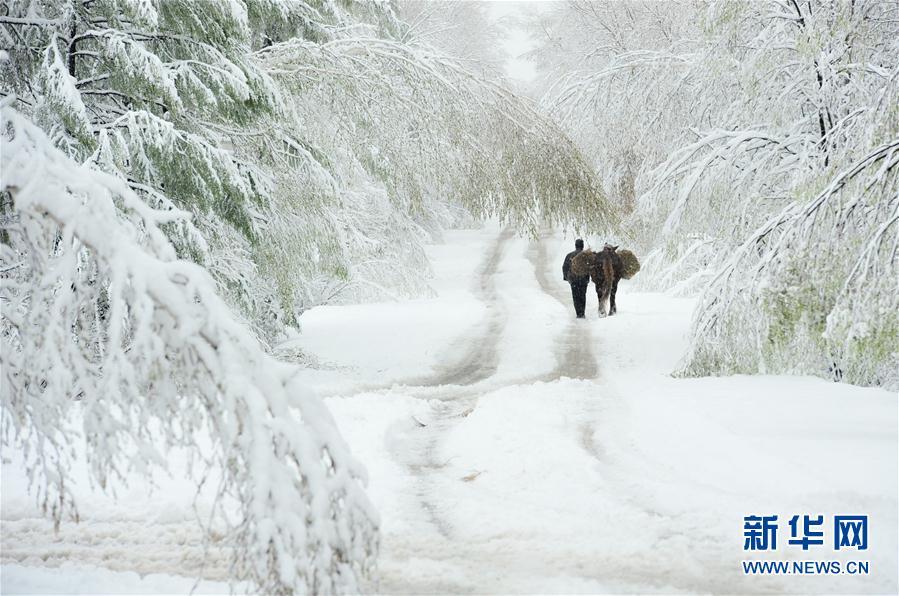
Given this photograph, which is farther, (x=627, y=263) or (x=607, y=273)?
(x=627, y=263)

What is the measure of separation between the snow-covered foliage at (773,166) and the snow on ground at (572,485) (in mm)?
833

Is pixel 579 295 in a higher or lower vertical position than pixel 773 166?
lower

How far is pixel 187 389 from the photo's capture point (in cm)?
305

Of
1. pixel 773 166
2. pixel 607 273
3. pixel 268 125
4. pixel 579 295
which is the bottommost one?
pixel 579 295

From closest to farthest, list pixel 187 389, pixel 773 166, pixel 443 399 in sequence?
1. pixel 187 389
2. pixel 443 399
3. pixel 773 166

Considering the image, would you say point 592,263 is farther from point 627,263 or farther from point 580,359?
point 580,359

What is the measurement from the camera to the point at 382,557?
459 cm

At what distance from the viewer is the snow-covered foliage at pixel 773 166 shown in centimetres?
592

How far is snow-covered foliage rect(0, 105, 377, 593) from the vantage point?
2.84 m

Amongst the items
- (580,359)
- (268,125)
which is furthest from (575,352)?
(268,125)

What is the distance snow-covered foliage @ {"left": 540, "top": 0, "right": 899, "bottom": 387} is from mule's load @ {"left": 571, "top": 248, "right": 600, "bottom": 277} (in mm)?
1724

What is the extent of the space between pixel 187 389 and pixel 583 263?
13.2 m

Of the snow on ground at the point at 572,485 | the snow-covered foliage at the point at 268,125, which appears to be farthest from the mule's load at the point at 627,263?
the snow-covered foliage at the point at 268,125

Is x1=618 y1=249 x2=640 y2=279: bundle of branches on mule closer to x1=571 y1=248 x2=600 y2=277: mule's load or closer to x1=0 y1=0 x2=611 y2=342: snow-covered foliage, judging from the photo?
x1=571 y1=248 x2=600 y2=277: mule's load
